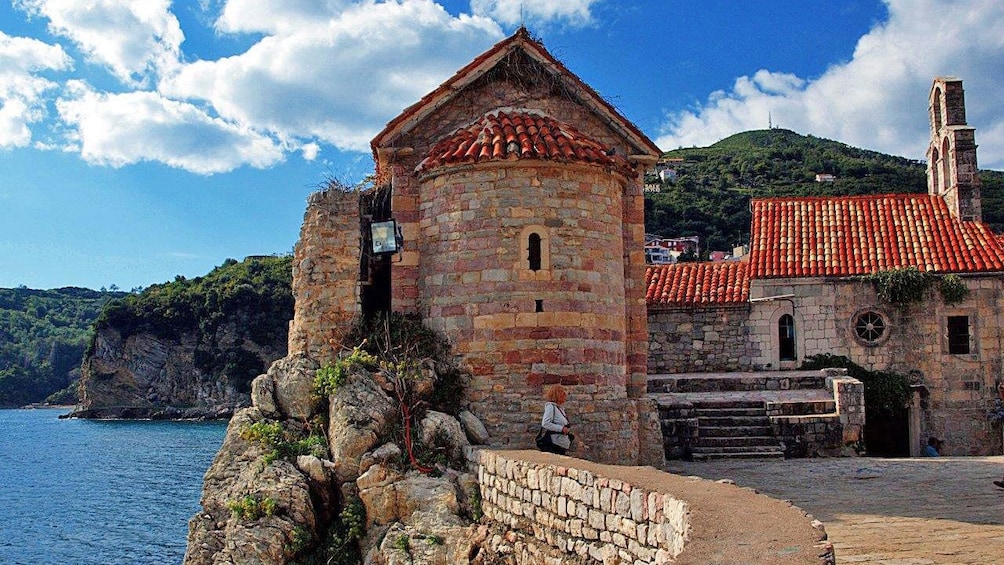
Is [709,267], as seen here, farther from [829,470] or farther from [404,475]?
[404,475]

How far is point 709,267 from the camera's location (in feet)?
77.1

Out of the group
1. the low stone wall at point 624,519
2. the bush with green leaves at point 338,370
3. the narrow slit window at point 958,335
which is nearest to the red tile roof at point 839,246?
the narrow slit window at point 958,335

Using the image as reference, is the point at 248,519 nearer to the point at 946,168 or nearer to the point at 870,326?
the point at 870,326

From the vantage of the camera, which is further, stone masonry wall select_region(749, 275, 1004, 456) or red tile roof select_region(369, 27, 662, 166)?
stone masonry wall select_region(749, 275, 1004, 456)

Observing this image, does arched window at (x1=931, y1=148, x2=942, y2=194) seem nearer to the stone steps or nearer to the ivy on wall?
the ivy on wall

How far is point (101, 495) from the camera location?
114ft

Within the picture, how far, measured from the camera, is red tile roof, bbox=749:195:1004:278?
21.0 meters

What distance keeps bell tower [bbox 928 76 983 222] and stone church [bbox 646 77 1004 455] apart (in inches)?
1.2

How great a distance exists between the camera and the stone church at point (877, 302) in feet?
67.2

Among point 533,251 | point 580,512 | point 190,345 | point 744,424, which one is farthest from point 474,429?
point 190,345

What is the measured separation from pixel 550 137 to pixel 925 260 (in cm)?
1255

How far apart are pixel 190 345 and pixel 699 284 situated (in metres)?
70.1

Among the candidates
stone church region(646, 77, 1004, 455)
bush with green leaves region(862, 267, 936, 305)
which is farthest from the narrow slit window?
bush with green leaves region(862, 267, 936, 305)

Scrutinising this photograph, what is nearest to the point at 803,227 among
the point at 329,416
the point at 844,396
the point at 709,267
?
the point at 709,267
